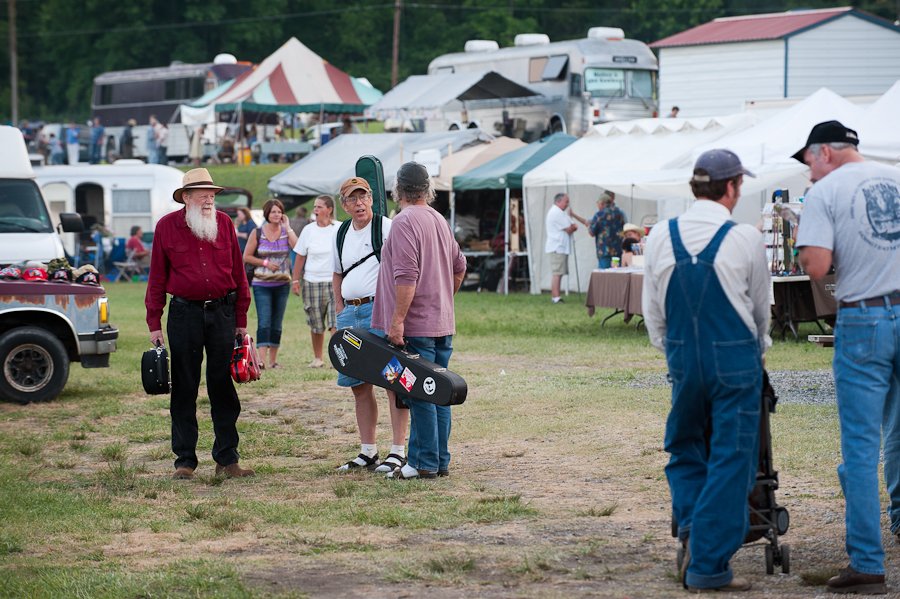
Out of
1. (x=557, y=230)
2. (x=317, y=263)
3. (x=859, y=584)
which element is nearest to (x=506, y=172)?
(x=557, y=230)

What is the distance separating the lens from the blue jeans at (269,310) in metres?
13.4

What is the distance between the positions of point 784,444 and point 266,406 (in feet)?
15.6

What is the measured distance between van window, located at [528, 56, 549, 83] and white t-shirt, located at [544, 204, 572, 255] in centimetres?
1375

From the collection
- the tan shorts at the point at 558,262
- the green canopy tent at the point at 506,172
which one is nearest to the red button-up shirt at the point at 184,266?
the tan shorts at the point at 558,262

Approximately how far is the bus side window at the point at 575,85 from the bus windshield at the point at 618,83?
21 cm

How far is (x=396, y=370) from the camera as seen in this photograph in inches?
302

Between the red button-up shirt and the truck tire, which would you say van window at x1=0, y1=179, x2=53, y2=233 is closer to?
the truck tire

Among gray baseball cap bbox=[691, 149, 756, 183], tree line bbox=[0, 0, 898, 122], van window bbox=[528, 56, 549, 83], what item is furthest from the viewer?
tree line bbox=[0, 0, 898, 122]

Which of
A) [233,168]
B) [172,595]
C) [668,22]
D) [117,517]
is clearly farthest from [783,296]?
[668,22]

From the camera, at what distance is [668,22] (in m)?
62.6

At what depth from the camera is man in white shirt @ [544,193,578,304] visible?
23016 mm

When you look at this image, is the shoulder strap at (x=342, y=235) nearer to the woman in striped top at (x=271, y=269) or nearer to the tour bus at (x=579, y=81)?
the woman in striped top at (x=271, y=269)

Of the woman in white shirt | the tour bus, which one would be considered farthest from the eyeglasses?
the tour bus

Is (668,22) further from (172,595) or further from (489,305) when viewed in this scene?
(172,595)
